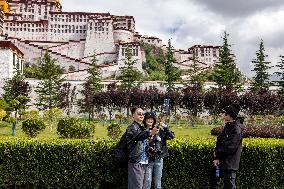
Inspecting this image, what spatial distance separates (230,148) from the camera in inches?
254

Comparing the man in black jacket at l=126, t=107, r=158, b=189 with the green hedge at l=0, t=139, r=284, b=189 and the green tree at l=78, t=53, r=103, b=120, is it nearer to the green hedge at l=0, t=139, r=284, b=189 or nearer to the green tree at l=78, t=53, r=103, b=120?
the green hedge at l=0, t=139, r=284, b=189

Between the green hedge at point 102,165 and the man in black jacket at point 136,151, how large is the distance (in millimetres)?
1006

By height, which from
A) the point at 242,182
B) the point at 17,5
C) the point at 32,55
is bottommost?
the point at 242,182

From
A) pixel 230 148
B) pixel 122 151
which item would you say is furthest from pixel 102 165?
pixel 230 148

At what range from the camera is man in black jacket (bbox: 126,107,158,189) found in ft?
21.5

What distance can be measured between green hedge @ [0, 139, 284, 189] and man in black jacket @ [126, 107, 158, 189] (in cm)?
101

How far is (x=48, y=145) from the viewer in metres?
7.83

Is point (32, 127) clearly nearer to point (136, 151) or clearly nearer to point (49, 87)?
point (136, 151)

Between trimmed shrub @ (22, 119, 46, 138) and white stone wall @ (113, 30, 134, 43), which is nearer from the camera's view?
trimmed shrub @ (22, 119, 46, 138)

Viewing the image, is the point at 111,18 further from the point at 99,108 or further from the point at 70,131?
the point at 70,131

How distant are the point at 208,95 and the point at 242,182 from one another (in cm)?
2429

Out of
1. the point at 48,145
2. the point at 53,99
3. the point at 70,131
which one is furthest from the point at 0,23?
the point at 48,145

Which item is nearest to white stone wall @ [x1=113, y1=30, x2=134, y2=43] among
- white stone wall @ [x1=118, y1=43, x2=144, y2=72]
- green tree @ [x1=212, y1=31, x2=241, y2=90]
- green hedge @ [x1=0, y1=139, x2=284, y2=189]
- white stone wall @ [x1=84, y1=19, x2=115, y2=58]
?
white stone wall @ [x1=84, y1=19, x2=115, y2=58]

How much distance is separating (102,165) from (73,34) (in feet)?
210
